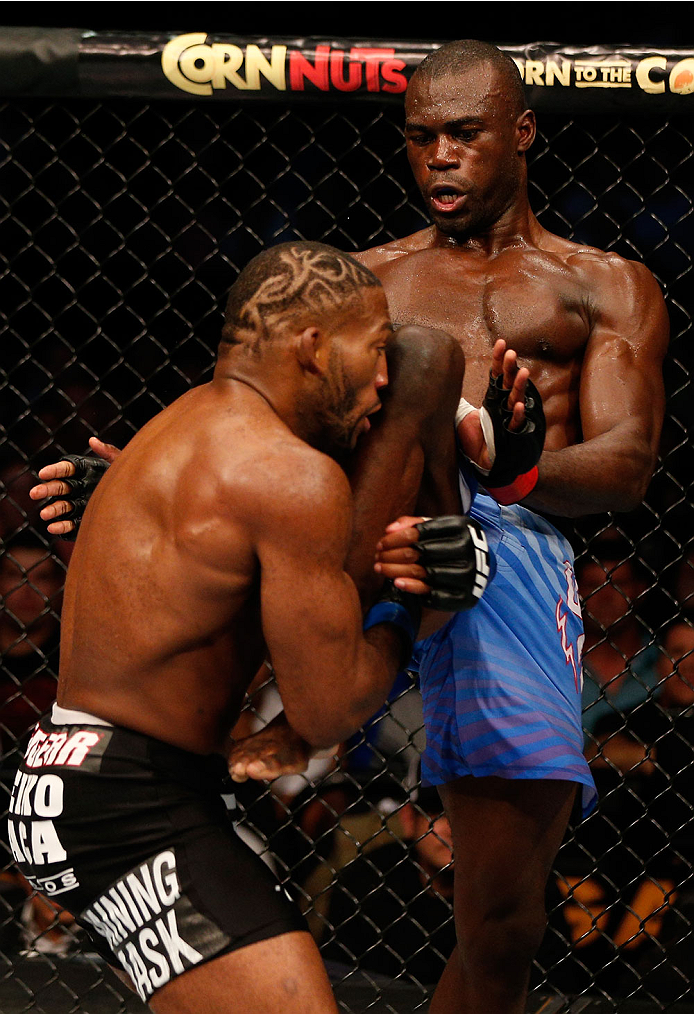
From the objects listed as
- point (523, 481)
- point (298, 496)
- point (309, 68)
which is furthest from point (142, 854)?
point (309, 68)

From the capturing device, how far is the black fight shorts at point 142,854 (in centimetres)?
105

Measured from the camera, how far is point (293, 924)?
42.1 inches

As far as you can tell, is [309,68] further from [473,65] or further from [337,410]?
[337,410]

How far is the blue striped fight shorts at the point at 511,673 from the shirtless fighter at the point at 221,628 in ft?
0.85

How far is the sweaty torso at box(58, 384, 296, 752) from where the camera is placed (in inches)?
41.9

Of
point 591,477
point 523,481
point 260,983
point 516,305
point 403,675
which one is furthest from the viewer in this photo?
point 403,675

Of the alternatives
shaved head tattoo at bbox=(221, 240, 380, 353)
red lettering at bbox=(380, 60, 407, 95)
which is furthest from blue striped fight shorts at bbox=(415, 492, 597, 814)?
red lettering at bbox=(380, 60, 407, 95)

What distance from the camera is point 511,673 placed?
4.60 feet

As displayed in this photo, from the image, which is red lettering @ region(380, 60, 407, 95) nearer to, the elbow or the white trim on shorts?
the elbow

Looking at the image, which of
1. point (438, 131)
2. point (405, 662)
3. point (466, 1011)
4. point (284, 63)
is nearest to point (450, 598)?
point (405, 662)

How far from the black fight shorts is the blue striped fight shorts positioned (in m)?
0.38

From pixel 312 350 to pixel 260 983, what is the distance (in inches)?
24.6

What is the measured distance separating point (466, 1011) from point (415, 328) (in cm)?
90

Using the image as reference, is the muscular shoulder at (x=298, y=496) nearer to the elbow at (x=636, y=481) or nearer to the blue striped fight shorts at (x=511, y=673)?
the blue striped fight shorts at (x=511, y=673)
